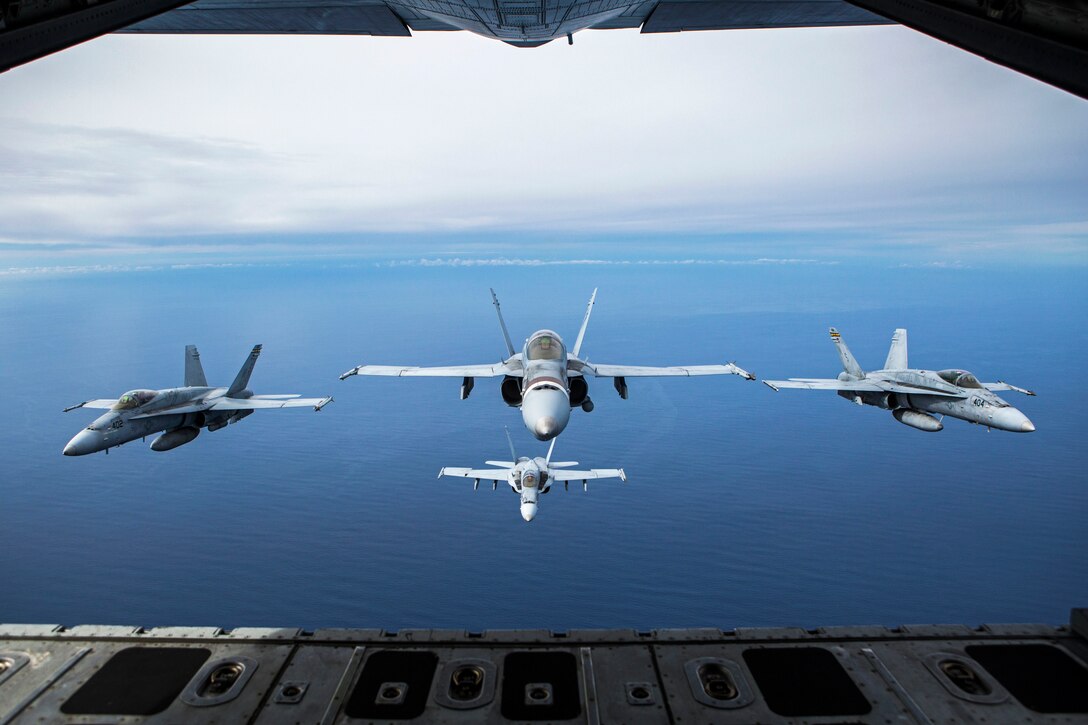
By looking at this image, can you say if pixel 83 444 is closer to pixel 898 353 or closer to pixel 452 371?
pixel 452 371

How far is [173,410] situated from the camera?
73.7 ft

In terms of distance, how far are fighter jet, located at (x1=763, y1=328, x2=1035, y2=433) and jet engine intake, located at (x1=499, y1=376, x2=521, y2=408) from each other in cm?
1039

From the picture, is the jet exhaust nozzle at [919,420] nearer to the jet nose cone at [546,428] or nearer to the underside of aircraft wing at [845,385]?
the underside of aircraft wing at [845,385]

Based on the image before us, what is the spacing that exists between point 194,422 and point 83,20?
22.2m

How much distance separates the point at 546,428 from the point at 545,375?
2552mm

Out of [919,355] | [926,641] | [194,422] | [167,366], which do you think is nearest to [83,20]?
[926,641]

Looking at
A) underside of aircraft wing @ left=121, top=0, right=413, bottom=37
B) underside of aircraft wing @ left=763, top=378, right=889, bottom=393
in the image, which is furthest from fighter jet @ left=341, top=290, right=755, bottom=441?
underside of aircraft wing @ left=121, top=0, right=413, bottom=37

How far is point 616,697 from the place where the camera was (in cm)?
1023

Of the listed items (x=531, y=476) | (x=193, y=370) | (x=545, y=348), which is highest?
(x=545, y=348)

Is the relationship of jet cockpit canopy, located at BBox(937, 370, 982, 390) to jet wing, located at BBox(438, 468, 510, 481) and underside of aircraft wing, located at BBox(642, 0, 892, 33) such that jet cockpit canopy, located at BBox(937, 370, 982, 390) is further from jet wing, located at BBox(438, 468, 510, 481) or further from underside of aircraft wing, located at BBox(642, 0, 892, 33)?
jet wing, located at BBox(438, 468, 510, 481)

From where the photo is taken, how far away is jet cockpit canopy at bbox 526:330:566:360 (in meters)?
15.3

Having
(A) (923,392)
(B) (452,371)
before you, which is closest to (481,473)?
(B) (452,371)

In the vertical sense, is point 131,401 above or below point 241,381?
below

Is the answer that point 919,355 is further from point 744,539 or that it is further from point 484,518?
point 484,518
